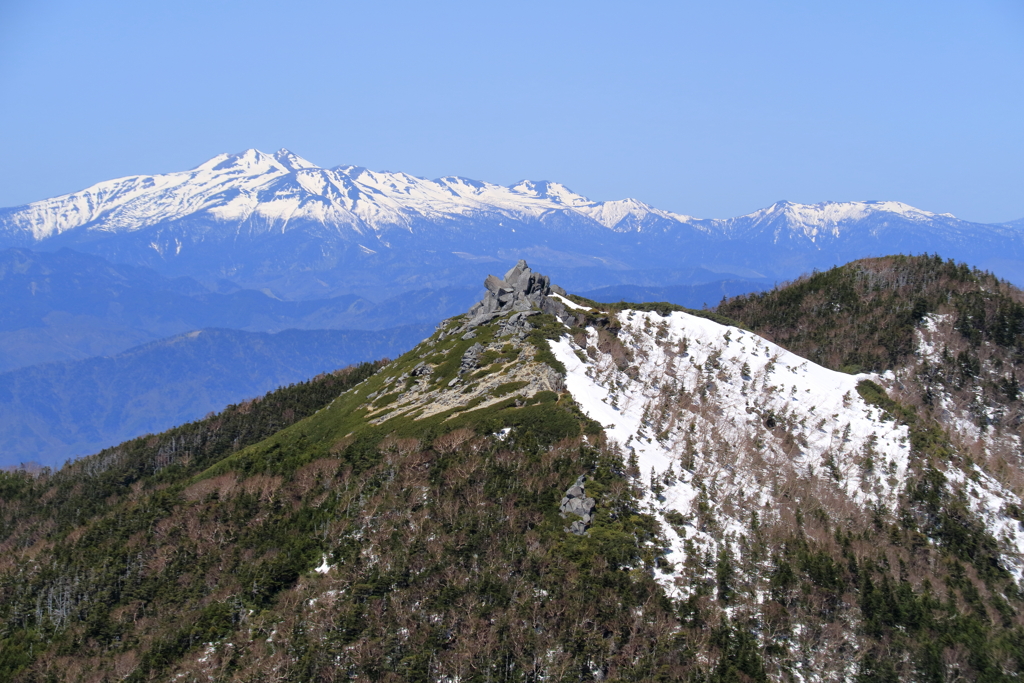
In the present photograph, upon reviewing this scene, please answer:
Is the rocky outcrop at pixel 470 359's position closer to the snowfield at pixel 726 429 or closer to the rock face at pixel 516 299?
the rock face at pixel 516 299

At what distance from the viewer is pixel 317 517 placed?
59312mm

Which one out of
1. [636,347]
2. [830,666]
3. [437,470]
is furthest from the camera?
[636,347]

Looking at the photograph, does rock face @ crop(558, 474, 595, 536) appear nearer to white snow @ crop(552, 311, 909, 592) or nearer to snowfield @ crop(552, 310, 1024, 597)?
snowfield @ crop(552, 310, 1024, 597)

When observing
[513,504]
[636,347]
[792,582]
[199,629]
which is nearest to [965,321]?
[636,347]

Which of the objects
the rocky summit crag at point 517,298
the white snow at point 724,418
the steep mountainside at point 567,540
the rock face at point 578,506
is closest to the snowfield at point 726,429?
the white snow at point 724,418

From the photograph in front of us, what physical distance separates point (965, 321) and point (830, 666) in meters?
74.8

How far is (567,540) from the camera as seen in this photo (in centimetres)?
5069

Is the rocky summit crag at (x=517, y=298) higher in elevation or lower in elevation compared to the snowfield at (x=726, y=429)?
higher

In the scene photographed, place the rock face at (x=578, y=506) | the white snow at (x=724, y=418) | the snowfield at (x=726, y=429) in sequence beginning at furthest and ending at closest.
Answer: the white snow at (x=724, y=418)
the snowfield at (x=726, y=429)
the rock face at (x=578, y=506)

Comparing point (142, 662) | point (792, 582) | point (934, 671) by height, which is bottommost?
point (934, 671)

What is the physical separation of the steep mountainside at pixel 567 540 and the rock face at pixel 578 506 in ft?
0.49

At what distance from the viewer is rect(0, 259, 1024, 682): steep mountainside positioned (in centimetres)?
4591

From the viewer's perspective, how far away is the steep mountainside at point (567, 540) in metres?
45.9

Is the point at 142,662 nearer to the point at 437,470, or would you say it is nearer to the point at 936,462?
the point at 437,470
